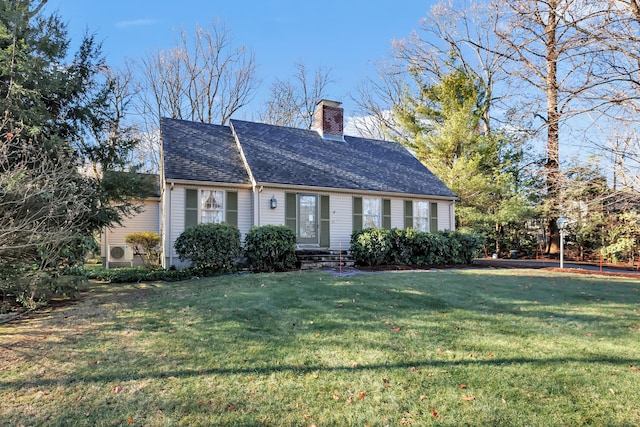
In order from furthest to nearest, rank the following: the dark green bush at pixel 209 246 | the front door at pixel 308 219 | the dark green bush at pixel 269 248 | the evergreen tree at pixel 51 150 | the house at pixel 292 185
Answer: the front door at pixel 308 219 < the house at pixel 292 185 < the dark green bush at pixel 269 248 < the dark green bush at pixel 209 246 < the evergreen tree at pixel 51 150

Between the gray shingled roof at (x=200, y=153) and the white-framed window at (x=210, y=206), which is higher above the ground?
the gray shingled roof at (x=200, y=153)

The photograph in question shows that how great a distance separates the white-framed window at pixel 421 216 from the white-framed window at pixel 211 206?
7.36 metres

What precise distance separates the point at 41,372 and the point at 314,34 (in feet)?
58.1

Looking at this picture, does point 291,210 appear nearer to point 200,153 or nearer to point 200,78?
point 200,153

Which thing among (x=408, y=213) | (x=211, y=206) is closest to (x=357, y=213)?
(x=408, y=213)

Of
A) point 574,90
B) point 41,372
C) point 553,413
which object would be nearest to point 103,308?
point 41,372

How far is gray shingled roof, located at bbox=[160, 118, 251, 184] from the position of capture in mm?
11609

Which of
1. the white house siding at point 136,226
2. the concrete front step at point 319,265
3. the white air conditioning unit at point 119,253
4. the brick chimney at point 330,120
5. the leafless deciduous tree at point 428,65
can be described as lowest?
the concrete front step at point 319,265

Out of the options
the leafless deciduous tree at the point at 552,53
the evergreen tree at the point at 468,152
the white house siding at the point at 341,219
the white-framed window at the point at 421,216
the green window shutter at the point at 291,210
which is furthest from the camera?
the evergreen tree at the point at 468,152

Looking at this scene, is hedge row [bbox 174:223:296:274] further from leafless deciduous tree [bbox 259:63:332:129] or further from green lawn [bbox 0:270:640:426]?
leafless deciduous tree [bbox 259:63:332:129]

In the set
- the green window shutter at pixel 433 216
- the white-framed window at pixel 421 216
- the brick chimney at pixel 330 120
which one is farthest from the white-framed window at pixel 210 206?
the green window shutter at pixel 433 216

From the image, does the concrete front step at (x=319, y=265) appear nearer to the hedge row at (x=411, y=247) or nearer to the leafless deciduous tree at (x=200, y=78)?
the hedge row at (x=411, y=247)

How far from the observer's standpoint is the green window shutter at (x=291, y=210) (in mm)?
12398

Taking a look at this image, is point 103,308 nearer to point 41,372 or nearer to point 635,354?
point 41,372
